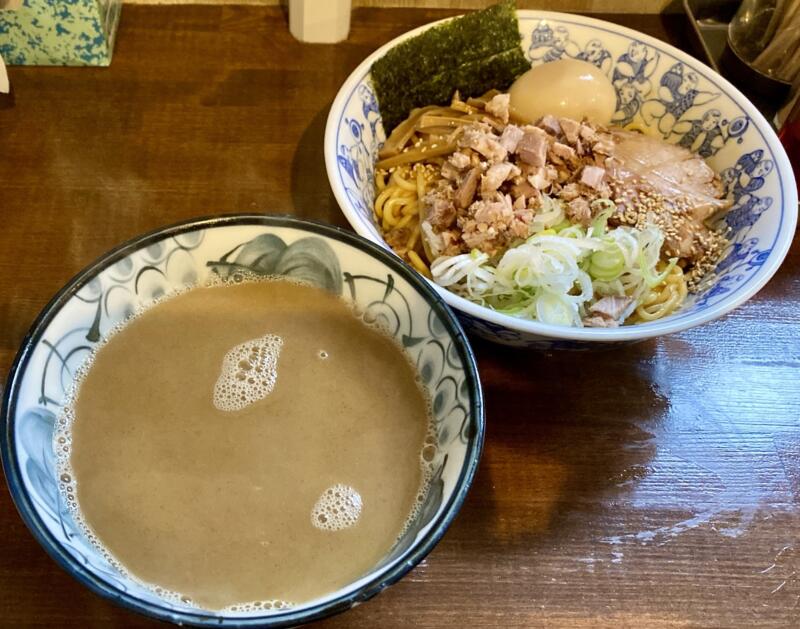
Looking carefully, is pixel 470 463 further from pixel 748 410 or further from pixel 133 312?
pixel 748 410

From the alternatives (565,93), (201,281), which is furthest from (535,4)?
(201,281)

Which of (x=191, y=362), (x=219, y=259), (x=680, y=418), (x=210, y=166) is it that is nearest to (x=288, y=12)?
(x=210, y=166)

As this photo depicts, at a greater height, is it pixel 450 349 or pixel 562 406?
pixel 450 349

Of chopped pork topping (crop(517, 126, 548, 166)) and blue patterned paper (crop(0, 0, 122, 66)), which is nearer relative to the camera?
chopped pork topping (crop(517, 126, 548, 166))

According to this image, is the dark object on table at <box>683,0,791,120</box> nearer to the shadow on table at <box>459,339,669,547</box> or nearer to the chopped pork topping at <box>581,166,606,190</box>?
the chopped pork topping at <box>581,166,606,190</box>

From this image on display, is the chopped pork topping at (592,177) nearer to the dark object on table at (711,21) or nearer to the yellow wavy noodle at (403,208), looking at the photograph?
the yellow wavy noodle at (403,208)

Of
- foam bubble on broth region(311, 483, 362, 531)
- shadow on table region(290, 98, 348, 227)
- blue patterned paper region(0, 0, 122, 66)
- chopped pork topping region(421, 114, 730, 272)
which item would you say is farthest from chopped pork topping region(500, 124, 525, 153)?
blue patterned paper region(0, 0, 122, 66)
